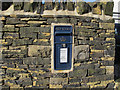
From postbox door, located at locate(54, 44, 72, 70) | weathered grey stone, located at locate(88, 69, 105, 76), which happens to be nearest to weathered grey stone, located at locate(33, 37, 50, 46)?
postbox door, located at locate(54, 44, 72, 70)

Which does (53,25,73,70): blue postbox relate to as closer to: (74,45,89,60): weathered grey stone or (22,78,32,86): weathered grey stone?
(74,45,89,60): weathered grey stone

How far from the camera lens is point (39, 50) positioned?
2.99m

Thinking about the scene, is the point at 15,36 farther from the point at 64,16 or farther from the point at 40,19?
the point at 64,16

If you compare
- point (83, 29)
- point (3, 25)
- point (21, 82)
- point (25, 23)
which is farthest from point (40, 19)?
point (21, 82)

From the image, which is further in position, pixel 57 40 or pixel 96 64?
pixel 96 64

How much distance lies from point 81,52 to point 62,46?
57cm

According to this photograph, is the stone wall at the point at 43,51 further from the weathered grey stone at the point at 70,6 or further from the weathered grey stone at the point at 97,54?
the weathered grey stone at the point at 70,6

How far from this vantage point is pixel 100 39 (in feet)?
A: 10.7

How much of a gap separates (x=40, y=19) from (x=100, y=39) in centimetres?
182

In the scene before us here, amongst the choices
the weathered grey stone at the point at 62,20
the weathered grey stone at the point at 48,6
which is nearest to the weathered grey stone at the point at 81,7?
the weathered grey stone at the point at 62,20

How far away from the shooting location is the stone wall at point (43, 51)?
2.95 m

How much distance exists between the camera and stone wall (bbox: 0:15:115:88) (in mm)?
2953

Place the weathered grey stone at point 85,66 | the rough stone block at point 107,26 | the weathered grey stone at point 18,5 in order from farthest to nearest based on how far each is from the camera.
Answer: the rough stone block at point 107,26
the weathered grey stone at point 85,66
the weathered grey stone at point 18,5

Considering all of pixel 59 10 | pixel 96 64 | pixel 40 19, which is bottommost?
pixel 96 64
